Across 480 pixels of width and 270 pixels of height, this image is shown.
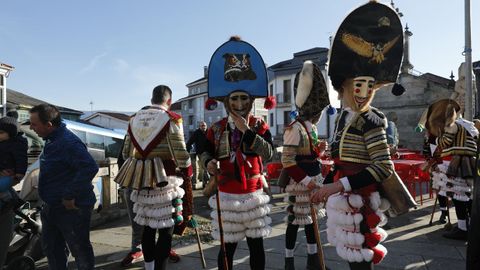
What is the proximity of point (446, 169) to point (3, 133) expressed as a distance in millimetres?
6212

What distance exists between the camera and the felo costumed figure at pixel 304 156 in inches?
154

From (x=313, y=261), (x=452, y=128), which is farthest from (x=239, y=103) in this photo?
(x=452, y=128)

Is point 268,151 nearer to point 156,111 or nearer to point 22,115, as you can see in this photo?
point 156,111

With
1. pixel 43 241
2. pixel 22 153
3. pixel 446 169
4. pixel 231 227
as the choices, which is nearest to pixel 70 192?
pixel 43 241

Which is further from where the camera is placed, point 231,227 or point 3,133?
point 3,133

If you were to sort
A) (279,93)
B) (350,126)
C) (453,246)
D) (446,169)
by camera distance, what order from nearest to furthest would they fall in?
1. (350,126)
2. (453,246)
3. (446,169)
4. (279,93)

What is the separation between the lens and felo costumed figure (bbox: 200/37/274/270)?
3254mm

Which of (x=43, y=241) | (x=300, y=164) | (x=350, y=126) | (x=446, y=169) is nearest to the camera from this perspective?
(x=350, y=126)

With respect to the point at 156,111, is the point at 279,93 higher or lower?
higher

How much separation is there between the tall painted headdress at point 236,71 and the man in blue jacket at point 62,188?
1.46m

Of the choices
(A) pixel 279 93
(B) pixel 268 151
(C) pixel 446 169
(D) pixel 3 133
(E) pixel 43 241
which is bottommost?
(E) pixel 43 241

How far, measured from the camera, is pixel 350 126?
2.65m

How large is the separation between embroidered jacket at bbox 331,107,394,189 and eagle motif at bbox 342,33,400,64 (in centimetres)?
41

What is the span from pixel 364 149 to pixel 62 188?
2.75 meters
